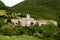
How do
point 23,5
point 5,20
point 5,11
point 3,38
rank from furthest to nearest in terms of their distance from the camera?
point 23,5 → point 5,11 → point 5,20 → point 3,38

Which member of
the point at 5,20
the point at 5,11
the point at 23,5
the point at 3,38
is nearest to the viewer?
the point at 3,38

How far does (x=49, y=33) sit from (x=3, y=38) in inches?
21.1

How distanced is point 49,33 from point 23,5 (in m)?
1.10

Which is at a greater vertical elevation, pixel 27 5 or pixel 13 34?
pixel 27 5

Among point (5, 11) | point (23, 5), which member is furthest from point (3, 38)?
point (23, 5)

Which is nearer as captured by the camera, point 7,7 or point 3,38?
point 3,38

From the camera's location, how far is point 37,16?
130 inches

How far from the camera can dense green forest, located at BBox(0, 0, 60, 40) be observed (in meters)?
2.66

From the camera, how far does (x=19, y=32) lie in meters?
2.69

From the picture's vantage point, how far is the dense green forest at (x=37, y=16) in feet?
8.73

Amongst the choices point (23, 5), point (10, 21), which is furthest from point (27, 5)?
point (10, 21)

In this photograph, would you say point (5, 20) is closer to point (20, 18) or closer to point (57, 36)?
point (20, 18)

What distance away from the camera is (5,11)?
132 inches

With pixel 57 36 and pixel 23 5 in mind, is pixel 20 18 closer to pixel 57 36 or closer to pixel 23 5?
pixel 23 5
